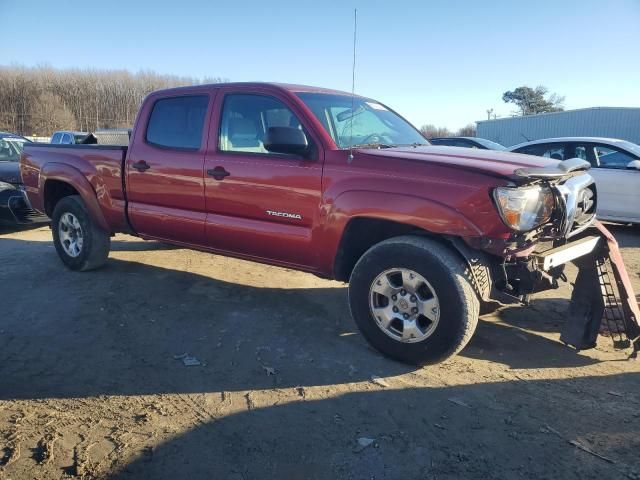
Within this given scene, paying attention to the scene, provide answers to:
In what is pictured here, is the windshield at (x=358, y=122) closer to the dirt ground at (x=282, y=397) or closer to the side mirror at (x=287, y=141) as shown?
the side mirror at (x=287, y=141)

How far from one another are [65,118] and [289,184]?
59.8 m

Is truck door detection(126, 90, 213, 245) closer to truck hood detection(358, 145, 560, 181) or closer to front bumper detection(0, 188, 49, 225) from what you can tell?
truck hood detection(358, 145, 560, 181)

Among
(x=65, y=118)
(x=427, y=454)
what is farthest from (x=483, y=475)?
(x=65, y=118)

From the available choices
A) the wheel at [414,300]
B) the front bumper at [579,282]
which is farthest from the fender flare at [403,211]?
the front bumper at [579,282]

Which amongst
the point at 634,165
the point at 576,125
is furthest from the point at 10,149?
the point at 576,125

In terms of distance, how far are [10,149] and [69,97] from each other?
2380 inches

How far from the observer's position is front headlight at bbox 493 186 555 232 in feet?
10.1

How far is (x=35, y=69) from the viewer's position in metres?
65.2

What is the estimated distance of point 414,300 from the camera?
3.38 metres

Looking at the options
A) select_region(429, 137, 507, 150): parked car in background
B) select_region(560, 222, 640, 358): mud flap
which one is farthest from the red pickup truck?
select_region(429, 137, 507, 150): parked car in background

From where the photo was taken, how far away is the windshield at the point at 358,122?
4.00 m

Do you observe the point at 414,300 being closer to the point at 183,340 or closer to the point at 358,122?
the point at 358,122

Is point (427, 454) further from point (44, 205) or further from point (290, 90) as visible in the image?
point (44, 205)

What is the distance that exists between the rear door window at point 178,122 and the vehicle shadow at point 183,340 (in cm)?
147
